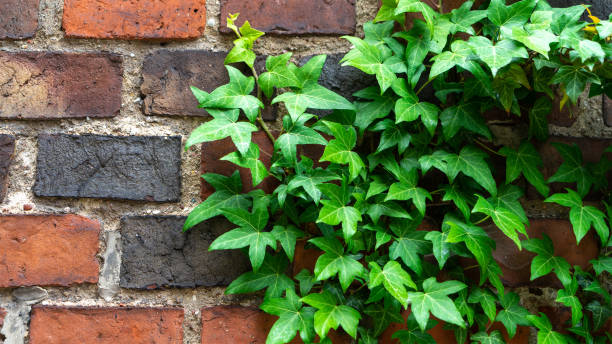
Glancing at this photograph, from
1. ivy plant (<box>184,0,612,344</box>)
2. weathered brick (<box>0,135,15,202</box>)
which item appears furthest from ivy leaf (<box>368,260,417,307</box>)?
weathered brick (<box>0,135,15,202</box>)

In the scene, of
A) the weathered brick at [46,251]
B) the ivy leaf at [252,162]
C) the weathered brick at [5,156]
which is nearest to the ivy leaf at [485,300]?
the ivy leaf at [252,162]

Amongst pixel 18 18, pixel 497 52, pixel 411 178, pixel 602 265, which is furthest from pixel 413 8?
pixel 18 18

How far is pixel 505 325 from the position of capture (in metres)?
0.65

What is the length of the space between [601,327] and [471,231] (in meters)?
0.25

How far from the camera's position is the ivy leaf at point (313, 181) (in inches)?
23.8

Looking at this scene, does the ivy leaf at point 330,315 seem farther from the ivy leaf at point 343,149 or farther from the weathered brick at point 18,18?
the weathered brick at point 18,18

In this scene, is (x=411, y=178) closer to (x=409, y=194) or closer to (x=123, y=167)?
(x=409, y=194)

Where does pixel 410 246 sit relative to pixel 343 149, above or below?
below

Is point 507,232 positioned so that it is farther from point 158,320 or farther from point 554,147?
point 158,320

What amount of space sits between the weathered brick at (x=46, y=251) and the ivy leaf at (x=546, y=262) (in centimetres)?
58

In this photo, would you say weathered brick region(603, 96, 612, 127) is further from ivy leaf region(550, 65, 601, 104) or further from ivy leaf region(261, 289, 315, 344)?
ivy leaf region(261, 289, 315, 344)

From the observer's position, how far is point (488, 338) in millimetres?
654

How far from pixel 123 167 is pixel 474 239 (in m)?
0.46

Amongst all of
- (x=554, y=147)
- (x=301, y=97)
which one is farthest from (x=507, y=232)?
(x=301, y=97)
